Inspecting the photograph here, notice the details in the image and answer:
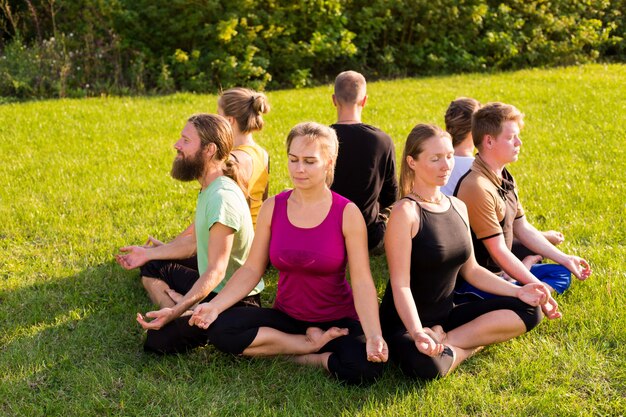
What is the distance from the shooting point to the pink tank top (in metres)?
4.52

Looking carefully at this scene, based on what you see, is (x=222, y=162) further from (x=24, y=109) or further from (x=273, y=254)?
(x=24, y=109)

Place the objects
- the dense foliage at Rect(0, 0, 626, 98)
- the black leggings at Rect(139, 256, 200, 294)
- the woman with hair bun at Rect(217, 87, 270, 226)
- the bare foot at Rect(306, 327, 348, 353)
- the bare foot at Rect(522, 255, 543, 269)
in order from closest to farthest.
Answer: the bare foot at Rect(306, 327, 348, 353)
the black leggings at Rect(139, 256, 200, 294)
the bare foot at Rect(522, 255, 543, 269)
the woman with hair bun at Rect(217, 87, 270, 226)
the dense foliage at Rect(0, 0, 626, 98)

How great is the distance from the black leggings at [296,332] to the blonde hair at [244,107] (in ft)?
5.52

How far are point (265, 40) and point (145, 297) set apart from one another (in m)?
8.76

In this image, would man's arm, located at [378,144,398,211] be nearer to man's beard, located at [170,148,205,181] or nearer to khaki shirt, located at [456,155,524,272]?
khaki shirt, located at [456,155,524,272]

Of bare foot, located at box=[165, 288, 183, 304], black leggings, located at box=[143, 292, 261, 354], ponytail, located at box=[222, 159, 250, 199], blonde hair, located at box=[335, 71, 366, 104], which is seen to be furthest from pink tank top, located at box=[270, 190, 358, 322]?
blonde hair, located at box=[335, 71, 366, 104]

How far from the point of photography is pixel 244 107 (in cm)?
582

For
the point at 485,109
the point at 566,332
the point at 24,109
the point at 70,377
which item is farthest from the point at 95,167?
the point at 566,332

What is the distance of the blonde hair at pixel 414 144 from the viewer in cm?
451

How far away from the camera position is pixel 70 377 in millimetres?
4535

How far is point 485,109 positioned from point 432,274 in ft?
4.27

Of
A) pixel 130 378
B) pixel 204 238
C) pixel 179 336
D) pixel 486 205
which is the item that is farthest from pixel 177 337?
pixel 486 205

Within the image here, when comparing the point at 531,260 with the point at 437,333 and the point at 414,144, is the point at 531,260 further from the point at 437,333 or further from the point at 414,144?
the point at 414,144

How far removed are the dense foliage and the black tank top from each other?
339 inches
